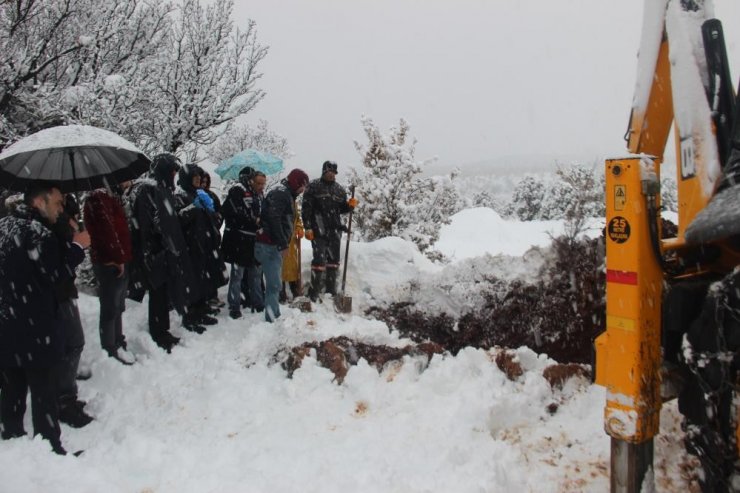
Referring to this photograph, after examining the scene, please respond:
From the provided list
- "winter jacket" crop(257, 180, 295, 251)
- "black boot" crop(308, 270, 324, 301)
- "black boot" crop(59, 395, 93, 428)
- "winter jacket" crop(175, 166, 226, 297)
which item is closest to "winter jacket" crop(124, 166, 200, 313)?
"winter jacket" crop(175, 166, 226, 297)

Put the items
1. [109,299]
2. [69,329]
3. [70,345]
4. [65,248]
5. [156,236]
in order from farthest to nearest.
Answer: [156,236] < [109,299] < [70,345] < [69,329] < [65,248]

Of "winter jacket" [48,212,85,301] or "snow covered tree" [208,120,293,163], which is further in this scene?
"snow covered tree" [208,120,293,163]

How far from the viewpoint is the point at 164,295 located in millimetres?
5660

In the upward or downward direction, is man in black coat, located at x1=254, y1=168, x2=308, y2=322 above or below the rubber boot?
above

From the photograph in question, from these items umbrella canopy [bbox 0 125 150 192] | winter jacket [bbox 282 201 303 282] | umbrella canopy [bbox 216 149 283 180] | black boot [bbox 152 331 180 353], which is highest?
umbrella canopy [bbox 216 149 283 180]

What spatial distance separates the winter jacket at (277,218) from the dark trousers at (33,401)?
3.06 m

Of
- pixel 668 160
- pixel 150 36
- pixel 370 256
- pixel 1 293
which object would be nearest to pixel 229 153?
pixel 150 36

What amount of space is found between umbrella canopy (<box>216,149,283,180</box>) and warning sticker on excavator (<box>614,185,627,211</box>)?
18.6 feet

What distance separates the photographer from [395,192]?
1572cm

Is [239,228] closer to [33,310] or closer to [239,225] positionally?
[239,225]

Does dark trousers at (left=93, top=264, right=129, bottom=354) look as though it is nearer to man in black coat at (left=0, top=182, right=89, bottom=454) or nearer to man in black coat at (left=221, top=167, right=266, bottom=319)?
man in black coat at (left=0, top=182, right=89, bottom=454)

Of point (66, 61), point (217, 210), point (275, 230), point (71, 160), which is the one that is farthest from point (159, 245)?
point (66, 61)

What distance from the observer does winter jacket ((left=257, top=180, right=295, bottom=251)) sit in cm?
625

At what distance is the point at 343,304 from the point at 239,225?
188cm
